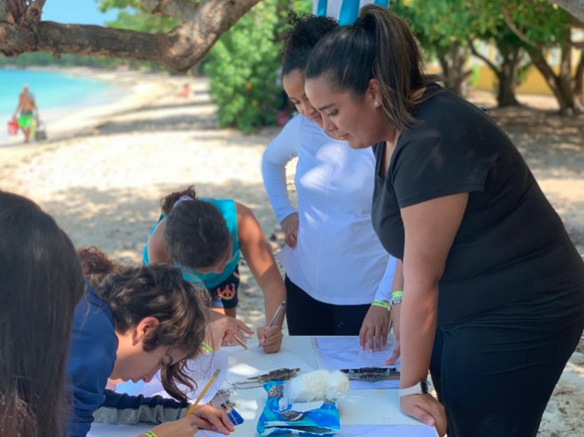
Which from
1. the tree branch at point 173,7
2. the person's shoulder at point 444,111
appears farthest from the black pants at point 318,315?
the tree branch at point 173,7

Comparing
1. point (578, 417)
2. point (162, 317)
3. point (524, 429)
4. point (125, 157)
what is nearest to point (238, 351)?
point (162, 317)

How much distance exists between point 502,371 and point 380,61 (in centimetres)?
81

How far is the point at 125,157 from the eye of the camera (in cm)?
1230

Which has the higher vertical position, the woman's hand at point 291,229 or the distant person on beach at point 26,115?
the woman's hand at point 291,229

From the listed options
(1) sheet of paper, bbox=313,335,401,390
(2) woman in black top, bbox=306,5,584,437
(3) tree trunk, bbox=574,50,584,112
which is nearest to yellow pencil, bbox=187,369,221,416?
(1) sheet of paper, bbox=313,335,401,390

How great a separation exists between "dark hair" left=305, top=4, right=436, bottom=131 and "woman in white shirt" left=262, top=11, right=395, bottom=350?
65cm

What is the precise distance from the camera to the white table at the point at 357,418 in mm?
1842

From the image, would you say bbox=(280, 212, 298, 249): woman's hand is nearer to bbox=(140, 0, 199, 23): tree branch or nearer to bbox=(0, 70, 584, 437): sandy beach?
bbox=(0, 70, 584, 437): sandy beach

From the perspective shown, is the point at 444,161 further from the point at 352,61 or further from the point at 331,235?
the point at 331,235

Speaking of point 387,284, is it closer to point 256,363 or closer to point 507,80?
point 256,363

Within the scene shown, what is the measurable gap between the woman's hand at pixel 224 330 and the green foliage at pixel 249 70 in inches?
481

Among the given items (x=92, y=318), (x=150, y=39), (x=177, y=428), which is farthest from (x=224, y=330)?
(x=150, y=39)

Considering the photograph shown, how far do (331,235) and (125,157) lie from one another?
10.1m

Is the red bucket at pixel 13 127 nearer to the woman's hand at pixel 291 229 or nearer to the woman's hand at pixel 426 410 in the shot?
the woman's hand at pixel 291 229
